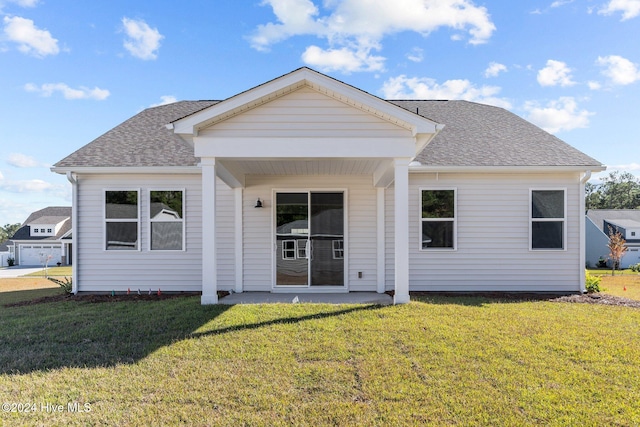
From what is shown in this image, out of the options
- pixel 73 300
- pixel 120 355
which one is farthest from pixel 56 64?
pixel 120 355

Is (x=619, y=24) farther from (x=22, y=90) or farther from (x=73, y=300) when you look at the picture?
(x=22, y=90)

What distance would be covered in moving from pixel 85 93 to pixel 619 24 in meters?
19.3

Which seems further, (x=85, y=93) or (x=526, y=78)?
(x=85, y=93)

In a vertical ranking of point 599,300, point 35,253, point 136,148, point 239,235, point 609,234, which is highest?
point 136,148

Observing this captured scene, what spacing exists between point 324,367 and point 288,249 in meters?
5.03

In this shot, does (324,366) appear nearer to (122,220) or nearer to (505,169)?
(505,169)

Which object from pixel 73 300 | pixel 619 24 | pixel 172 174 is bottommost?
pixel 73 300

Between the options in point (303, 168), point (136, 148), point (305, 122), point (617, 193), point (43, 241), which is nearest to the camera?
point (305, 122)

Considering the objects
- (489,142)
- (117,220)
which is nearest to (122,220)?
(117,220)

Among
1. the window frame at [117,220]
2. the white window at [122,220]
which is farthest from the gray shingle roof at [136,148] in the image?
the white window at [122,220]

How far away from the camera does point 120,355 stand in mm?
4176

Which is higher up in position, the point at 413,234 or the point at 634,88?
the point at 634,88

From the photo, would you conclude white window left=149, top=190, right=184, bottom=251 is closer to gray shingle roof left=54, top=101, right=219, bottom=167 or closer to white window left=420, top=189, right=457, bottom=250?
gray shingle roof left=54, top=101, right=219, bottom=167

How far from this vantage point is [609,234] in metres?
25.2
